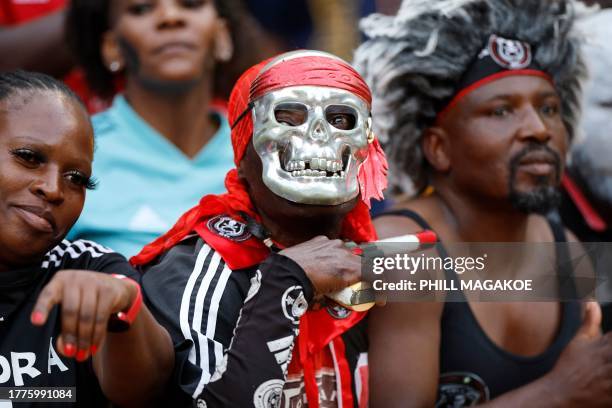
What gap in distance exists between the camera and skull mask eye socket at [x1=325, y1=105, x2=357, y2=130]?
2.86 m

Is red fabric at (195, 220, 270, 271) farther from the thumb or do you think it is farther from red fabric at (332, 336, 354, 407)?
the thumb

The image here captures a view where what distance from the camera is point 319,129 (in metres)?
2.81

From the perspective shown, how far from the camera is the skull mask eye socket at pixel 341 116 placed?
2.86m

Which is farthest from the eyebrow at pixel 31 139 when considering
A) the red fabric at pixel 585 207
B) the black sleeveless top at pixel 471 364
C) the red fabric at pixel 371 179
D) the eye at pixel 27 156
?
the red fabric at pixel 585 207

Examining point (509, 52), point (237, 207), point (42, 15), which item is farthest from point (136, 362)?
point (42, 15)

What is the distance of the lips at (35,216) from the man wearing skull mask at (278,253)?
339 mm

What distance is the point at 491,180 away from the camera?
3.66m

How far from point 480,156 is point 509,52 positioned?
1.26 ft

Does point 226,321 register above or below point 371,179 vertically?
below

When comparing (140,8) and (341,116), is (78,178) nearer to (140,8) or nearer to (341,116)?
(341,116)

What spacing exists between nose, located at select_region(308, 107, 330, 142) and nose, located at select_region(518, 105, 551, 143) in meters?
1.05

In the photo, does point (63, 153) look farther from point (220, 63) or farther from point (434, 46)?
point (220, 63)

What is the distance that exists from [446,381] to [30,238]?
146cm

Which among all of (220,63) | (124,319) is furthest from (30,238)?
(220,63)
